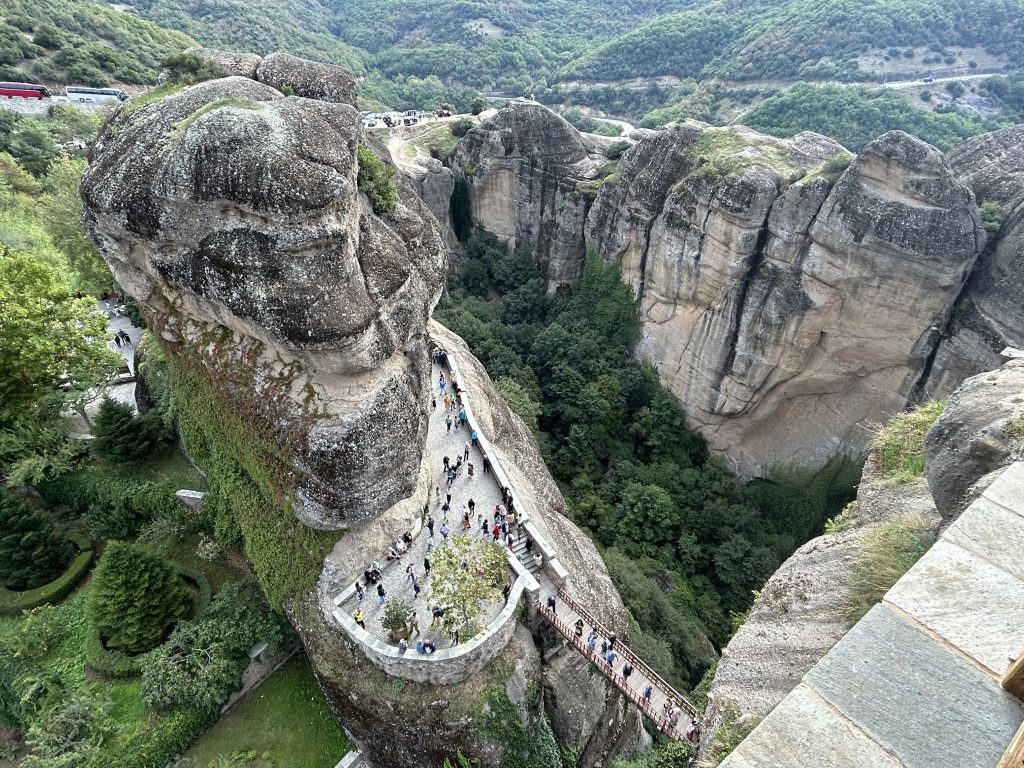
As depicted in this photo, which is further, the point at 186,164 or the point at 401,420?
the point at 401,420

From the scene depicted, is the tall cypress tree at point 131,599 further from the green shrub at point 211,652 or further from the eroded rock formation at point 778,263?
the eroded rock formation at point 778,263

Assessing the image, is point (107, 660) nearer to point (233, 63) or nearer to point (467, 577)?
point (467, 577)

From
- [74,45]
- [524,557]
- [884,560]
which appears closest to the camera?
[884,560]

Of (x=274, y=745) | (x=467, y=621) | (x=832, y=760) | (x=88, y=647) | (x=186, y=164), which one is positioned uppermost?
(x=186, y=164)

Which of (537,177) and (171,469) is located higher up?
(537,177)

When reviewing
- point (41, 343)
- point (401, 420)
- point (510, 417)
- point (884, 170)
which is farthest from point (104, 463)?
point (884, 170)

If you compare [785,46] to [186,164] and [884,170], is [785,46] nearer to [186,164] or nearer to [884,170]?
[884,170]

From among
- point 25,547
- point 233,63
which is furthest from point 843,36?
point 25,547
